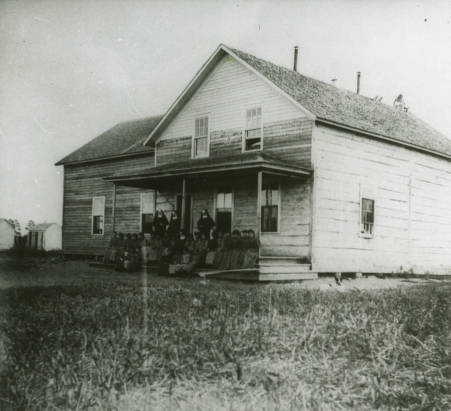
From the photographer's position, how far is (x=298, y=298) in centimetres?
1048

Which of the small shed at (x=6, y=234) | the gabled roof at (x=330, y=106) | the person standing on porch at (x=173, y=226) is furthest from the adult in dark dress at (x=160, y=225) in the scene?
the small shed at (x=6, y=234)

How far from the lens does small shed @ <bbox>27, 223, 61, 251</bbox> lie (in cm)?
3825

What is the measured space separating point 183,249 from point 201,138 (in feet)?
17.7

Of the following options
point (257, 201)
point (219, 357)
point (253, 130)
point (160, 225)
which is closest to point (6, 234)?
point (160, 225)

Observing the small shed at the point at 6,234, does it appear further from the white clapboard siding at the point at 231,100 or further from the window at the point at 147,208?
the white clapboard siding at the point at 231,100

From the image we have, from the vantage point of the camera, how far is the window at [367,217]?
19672 millimetres

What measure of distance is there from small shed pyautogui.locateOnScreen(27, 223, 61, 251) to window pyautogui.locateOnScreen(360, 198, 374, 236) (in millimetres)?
24481

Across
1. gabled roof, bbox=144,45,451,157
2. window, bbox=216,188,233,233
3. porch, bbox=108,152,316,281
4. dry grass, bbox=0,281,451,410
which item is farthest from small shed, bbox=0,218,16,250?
dry grass, bbox=0,281,451,410

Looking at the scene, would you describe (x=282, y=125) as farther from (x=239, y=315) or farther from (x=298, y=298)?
(x=239, y=315)

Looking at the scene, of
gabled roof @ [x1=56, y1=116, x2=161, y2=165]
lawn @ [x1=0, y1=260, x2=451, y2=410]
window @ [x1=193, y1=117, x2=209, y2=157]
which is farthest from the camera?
gabled roof @ [x1=56, y1=116, x2=161, y2=165]

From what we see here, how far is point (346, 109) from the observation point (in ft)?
67.5

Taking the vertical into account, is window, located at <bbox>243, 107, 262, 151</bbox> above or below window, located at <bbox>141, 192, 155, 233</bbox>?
above

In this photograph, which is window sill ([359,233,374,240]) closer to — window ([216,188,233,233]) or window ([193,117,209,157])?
window ([216,188,233,233])

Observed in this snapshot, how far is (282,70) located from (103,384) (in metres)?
17.6
